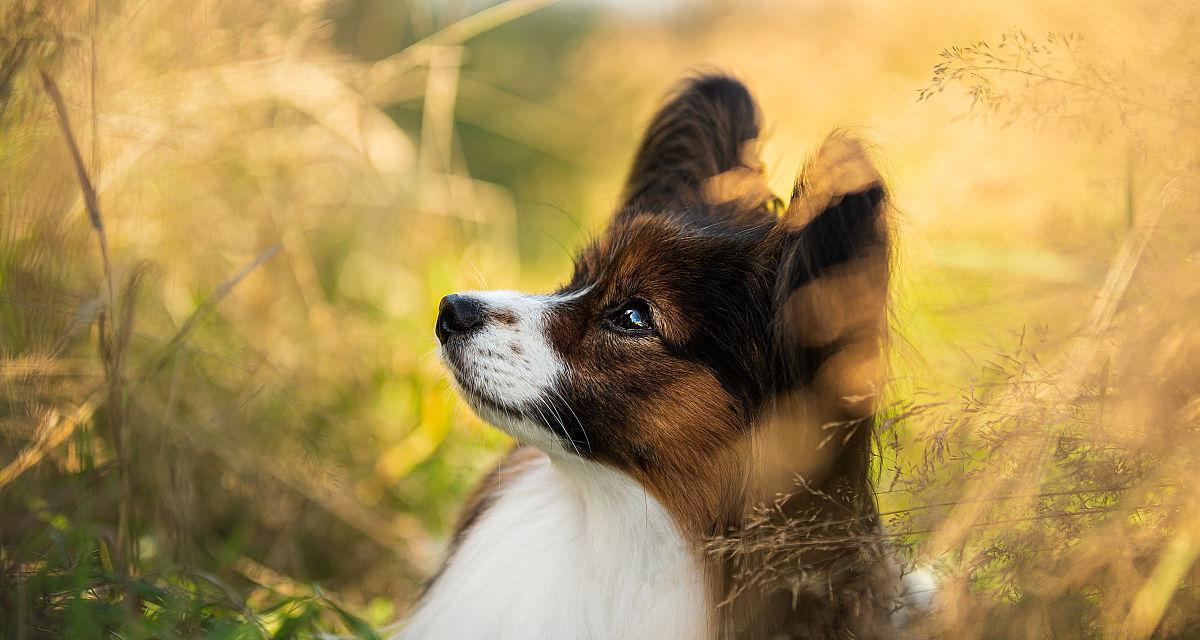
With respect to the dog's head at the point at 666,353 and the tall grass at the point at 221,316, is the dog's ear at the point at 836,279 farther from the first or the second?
the tall grass at the point at 221,316

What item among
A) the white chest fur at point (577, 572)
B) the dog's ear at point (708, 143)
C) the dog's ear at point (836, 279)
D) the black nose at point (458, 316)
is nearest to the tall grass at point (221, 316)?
the white chest fur at point (577, 572)

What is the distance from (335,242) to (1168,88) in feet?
11.3

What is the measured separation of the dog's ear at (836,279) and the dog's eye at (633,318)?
1.18ft

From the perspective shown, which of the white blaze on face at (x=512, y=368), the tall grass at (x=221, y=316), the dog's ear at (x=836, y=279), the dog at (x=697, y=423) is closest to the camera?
the dog's ear at (x=836, y=279)

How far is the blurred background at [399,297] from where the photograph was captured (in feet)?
7.11

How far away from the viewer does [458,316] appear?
255cm

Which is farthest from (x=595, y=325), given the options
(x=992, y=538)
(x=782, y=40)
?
(x=782, y=40)

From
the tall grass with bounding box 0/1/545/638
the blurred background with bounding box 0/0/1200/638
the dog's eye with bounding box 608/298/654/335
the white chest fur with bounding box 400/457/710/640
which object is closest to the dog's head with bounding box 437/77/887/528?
the dog's eye with bounding box 608/298/654/335

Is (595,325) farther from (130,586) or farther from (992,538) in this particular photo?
(130,586)

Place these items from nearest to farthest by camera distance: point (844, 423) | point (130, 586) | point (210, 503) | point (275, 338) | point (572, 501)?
1. point (844, 423)
2. point (130, 586)
3. point (572, 501)
4. point (210, 503)
5. point (275, 338)

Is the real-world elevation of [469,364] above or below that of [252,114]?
below

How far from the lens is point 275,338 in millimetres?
4082

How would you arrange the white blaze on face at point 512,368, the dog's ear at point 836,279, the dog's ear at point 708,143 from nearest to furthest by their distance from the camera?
the dog's ear at point 836,279, the white blaze on face at point 512,368, the dog's ear at point 708,143

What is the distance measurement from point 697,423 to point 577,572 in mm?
519
